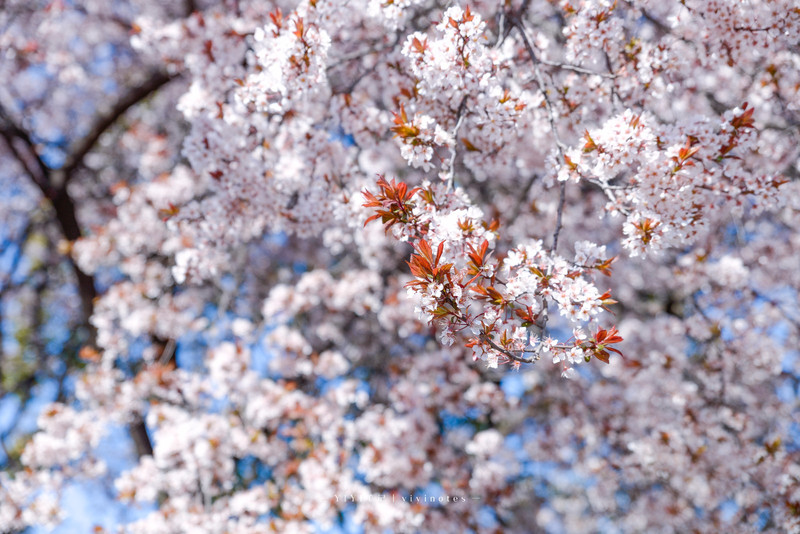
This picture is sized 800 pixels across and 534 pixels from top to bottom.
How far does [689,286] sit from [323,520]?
145 inches

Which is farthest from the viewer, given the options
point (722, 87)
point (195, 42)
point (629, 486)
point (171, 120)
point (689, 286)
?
point (171, 120)

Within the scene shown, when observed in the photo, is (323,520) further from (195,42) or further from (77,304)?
(77,304)

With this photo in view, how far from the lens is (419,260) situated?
74.4 inches

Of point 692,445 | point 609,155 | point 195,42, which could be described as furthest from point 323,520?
point 195,42

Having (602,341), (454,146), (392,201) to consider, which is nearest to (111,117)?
(454,146)

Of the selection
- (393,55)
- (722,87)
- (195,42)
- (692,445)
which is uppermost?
(722,87)

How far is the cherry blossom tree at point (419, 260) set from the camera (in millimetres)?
2279

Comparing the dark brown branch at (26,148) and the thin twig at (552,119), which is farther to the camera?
the dark brown branch at (26,148)

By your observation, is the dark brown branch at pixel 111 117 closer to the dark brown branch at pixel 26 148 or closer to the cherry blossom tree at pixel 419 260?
the cherry blossom tree at pixel 419 260

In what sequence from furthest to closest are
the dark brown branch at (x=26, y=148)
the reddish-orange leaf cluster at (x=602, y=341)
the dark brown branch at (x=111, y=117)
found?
the dark brown branch at (x=111, y=117), the dark brown branch at (x=26, y=148), the reddish-orange leaf cluster at (x=602, y=341)

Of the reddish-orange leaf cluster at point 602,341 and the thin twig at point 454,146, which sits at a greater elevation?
the thin twig at point 454,146

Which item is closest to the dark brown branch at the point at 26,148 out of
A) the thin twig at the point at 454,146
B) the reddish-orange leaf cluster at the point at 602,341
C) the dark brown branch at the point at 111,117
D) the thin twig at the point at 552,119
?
the dark brown branch at the point at 111,117

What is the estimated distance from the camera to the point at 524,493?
21.6 ft

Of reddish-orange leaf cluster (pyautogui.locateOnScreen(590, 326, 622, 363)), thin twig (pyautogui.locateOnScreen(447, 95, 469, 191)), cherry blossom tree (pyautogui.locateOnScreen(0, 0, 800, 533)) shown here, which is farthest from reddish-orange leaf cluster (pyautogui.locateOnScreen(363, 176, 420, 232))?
reddish-orange leaf cluster (pyautogui.locateOnScreen(590, 326, 622, 363))
